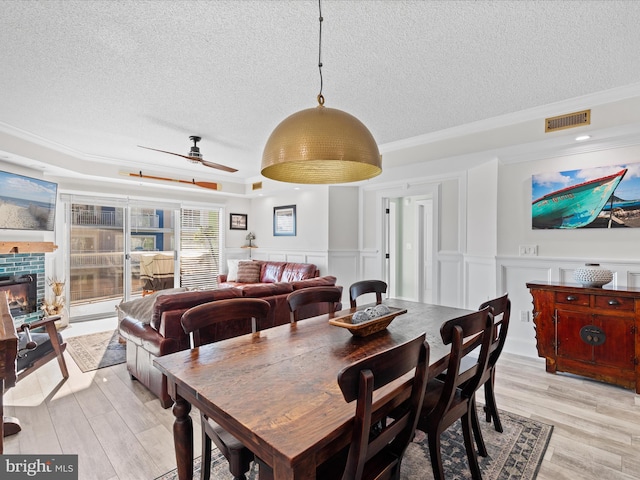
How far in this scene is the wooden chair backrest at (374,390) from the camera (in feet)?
3.13

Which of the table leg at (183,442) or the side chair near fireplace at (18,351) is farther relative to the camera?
the side chair near fireplace at (18,351)

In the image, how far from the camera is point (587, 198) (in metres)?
3.18

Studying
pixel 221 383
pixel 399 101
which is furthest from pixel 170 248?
pixel 221 383

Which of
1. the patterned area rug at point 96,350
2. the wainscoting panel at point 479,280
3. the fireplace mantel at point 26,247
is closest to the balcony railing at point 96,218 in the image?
the fireplace mantel at point 26,247

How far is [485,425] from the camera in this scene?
2.26 m

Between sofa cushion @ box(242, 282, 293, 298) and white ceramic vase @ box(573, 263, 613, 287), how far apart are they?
8.80ft

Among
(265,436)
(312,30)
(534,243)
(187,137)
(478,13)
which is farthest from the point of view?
(187,137)

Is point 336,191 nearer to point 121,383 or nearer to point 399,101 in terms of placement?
point 399,101

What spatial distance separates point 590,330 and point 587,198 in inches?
49.7

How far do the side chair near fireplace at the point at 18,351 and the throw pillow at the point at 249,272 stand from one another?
3300 mm

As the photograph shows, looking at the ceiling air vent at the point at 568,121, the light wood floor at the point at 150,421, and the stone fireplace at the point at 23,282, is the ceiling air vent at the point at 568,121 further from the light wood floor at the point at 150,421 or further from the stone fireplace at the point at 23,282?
the stone fireplace at the point at 23,282

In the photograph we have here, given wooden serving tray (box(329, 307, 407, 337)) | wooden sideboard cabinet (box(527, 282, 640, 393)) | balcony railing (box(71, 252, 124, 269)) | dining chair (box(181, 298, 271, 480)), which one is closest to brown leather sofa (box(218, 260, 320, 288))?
balcony railing (box(71, 252, 124, 269))

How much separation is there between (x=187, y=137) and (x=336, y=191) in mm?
2467

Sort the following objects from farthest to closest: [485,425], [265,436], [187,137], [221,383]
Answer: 1. [187,137]
2. [485,425]
3. [221,383]
4. [265,436]
